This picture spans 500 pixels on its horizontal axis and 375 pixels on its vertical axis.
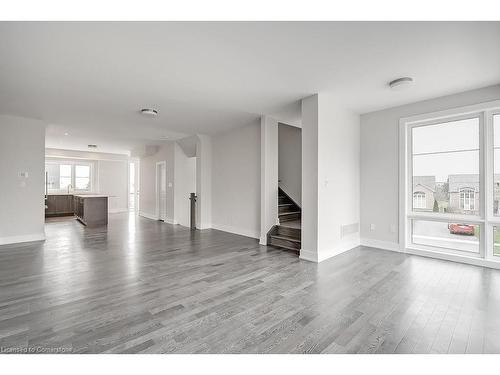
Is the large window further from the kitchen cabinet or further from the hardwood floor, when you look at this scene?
the hardwood floor

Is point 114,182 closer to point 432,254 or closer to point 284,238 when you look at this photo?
point 284,238

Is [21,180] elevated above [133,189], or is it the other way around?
[21,180]

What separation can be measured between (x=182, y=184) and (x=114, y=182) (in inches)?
200

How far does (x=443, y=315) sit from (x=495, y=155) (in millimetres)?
2747

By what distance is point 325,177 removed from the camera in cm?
396

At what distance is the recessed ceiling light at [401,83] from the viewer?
10.3 ft

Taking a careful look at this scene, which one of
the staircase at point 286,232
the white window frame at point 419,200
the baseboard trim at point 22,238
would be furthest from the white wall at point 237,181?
the baseboard trim at point 22,238

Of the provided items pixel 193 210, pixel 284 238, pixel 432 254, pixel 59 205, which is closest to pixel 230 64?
pixel 284 238

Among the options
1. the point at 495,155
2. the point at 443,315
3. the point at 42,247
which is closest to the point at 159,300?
the point at 443,315

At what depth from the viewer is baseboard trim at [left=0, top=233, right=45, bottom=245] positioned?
489 cm

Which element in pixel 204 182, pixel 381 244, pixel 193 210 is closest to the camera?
pixel 381 244

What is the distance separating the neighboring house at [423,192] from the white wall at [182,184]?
18.8 feet

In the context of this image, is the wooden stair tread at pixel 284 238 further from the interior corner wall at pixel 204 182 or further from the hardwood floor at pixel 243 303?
the interior corner wall at pixel 204 182

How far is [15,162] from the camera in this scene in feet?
16.5
